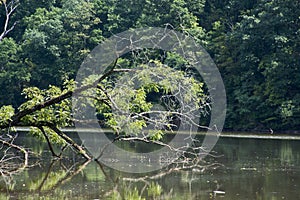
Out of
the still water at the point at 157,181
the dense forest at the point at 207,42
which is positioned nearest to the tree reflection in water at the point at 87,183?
the still water at the point at 157,181

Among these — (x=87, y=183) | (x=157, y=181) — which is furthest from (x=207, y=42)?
(x=87, y=183)

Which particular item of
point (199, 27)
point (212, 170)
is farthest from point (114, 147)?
point (199, 27)

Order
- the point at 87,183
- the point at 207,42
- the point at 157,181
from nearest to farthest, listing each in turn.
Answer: the point at 87,183 < the point at 157,181 < the point at 207,42

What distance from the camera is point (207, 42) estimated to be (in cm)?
3238

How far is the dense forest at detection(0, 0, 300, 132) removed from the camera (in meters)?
29.0

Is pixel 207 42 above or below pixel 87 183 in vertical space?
above

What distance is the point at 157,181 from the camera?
484 inches

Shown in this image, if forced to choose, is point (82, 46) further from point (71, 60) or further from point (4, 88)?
point (4, 88)

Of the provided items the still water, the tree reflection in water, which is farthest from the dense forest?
the tree reflection in water

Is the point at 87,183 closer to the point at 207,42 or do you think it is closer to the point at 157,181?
the point at 157,181

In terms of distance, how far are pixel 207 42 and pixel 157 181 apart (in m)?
20.7

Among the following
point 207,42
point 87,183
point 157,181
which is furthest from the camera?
point 207,42

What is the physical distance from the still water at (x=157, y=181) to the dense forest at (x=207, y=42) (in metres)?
13.2

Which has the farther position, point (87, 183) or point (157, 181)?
point (157, 181)
